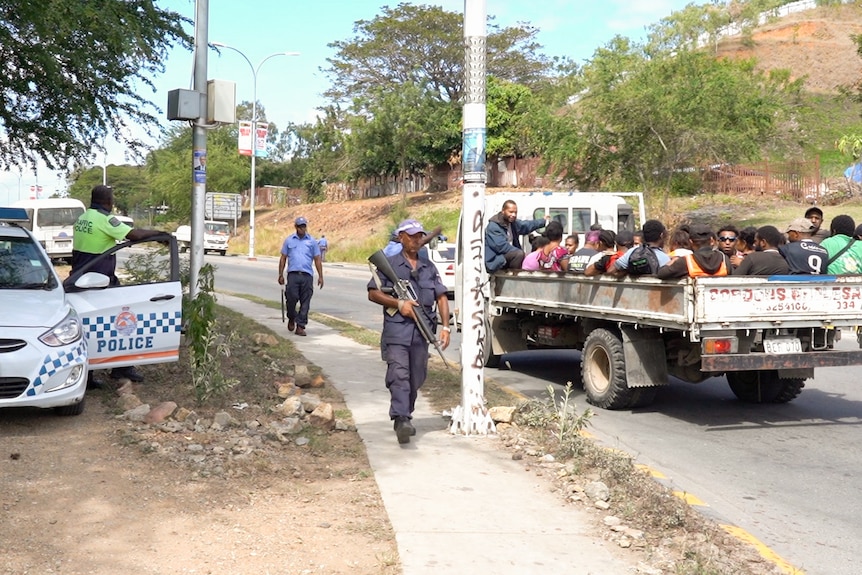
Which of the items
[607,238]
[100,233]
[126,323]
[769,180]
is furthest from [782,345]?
[769,180]

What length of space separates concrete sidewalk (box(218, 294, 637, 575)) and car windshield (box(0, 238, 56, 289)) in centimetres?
294

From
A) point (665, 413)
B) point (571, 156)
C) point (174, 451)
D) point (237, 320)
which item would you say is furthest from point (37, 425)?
point (571, 156)

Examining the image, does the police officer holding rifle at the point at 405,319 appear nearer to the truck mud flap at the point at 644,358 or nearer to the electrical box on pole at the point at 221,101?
the truck mud flap at the point at 644,358

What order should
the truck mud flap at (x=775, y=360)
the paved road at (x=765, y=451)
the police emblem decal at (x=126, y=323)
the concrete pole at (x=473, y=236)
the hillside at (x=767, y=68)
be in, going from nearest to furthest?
the paved road at (x=765, y=451) < the concrete pole at (x=473, y=236) < the truck mud flap at (x=775, y=360) < the police emblem decal at (x=126, y=323) < the hillside at (x=767, y=68)

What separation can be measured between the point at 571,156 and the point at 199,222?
2153cm

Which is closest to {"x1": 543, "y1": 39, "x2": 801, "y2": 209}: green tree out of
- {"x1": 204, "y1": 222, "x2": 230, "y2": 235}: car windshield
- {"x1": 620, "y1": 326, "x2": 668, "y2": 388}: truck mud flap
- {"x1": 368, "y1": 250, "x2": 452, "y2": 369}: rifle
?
{"x1": 620, "y1": 326, "x2": 668, "y2": 388}: truck mud flap

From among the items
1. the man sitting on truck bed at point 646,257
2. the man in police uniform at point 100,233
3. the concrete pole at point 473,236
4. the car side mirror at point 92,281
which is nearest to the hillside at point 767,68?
the man sitting on truck bed at point 646,257

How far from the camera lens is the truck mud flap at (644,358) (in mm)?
8727

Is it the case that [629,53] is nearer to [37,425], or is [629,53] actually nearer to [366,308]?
[366,308]

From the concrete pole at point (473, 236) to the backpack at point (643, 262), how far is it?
5.38 feet

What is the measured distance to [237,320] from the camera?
15148 mm

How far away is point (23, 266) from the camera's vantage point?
8477 millimetres

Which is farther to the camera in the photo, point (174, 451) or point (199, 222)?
point (199, 222)

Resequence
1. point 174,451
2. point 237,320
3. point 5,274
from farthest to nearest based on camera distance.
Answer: point 237,320, point 5,274, point 174,451
